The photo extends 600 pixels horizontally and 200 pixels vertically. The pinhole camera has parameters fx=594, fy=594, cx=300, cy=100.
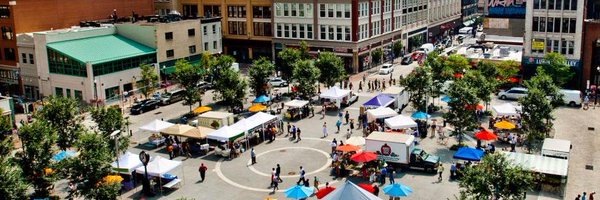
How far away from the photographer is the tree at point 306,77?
64.1m

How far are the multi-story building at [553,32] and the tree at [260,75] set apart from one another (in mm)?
32603

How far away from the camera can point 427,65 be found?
63875 millimetres

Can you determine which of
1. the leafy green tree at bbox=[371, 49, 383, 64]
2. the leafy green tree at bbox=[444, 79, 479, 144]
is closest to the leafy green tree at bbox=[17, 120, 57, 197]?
the leafy green tree at bbox=[444, 79, 479, 144]

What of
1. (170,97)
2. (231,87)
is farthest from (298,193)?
(170,97)

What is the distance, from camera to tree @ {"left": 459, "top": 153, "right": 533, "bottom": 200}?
30.0 metres

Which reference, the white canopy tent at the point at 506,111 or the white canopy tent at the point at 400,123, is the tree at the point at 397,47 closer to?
the white canopy tent at the point at 506,111

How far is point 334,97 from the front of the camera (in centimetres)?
6369

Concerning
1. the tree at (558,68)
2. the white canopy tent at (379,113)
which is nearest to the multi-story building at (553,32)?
the tree at (558,68)

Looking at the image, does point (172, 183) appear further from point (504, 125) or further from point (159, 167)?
point (504, 125)

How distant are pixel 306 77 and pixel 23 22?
Result: 40958mm

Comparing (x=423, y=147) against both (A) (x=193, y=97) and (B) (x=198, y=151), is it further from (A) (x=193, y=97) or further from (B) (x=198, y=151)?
(A) (x=193, y=97)

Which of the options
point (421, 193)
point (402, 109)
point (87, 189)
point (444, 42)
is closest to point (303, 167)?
point (421, 193)

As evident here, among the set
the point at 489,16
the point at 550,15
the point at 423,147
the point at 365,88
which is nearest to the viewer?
the point at 423,147

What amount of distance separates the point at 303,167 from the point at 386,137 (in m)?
6.79
